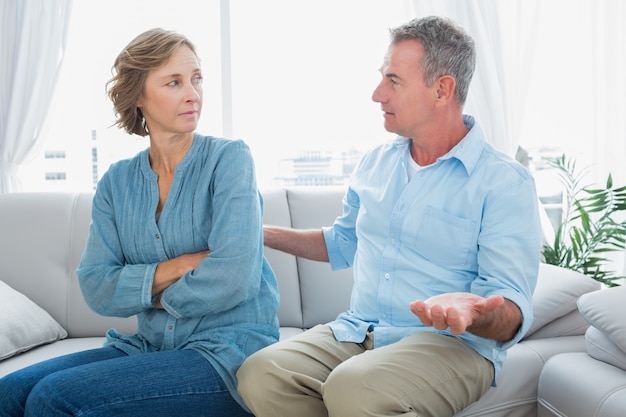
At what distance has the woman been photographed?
5.56 ft

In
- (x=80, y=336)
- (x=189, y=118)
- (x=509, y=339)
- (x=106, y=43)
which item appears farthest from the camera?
(x=106, y=43)

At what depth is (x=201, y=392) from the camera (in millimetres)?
1658

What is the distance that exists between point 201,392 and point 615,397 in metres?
0.96

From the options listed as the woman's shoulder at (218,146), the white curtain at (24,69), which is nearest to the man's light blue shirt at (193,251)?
the woman's shoulder at (218,146)

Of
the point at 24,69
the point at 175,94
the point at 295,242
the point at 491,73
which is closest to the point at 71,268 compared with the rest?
the point at 295,242

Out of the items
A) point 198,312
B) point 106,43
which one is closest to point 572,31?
point 106,43

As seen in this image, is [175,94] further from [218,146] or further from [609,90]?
[609,90]

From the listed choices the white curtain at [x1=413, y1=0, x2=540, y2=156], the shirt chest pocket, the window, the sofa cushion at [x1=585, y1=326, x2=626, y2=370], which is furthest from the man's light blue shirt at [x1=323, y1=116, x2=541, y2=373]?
the window

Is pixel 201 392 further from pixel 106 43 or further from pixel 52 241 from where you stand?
pixel 106 43

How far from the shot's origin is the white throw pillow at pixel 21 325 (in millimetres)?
2301

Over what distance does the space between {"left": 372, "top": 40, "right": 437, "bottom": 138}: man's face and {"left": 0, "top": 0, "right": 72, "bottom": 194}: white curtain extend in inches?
76.6

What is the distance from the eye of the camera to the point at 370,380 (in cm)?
161

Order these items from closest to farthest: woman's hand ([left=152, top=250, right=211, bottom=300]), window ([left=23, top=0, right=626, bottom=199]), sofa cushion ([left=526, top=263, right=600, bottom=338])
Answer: woman's hand ([left=152, top=250, right=211, bottom=300]), sofa cushion ([left=526, top=263, right=600, bottom=338]), window ([left=23, top=0, right=626, bottom=199])

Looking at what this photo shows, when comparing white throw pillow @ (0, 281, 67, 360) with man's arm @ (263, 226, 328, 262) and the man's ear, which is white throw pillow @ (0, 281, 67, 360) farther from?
the man's ear
